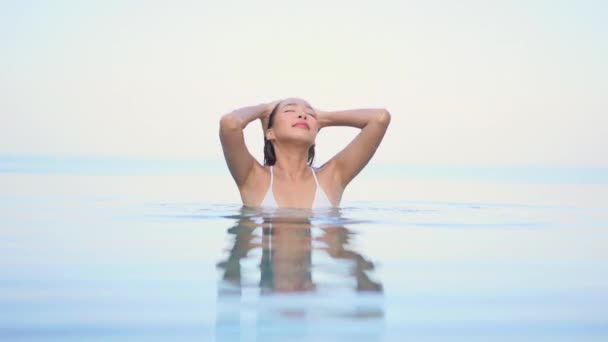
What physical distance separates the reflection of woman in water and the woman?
0.85 m

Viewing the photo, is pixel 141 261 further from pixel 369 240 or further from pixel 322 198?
pixel 322 198

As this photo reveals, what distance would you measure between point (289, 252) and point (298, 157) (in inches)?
111

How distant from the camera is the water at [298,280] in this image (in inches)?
83.6

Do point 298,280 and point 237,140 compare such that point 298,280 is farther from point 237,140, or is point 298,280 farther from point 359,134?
point 359,134

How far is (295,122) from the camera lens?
5969 mm

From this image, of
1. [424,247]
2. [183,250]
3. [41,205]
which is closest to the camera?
[183,250]

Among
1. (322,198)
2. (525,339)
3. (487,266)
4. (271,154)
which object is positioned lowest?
(525,339)

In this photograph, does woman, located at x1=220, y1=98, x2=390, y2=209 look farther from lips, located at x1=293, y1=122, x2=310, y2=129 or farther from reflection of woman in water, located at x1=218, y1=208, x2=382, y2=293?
reflection of woman in water, located at x1=218, y1=208, x2=382, y2=293

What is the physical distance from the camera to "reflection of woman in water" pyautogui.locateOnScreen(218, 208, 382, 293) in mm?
2764

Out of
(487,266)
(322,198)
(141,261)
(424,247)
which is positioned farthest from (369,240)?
(322,198)

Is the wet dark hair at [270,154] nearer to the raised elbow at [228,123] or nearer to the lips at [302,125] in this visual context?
the lips at [302,125]

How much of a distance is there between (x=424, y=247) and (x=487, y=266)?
0.71m

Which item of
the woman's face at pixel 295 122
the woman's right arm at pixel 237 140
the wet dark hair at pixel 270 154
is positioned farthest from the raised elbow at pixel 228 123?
the wet dark hair at pixel 270 154

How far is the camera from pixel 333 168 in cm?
636
